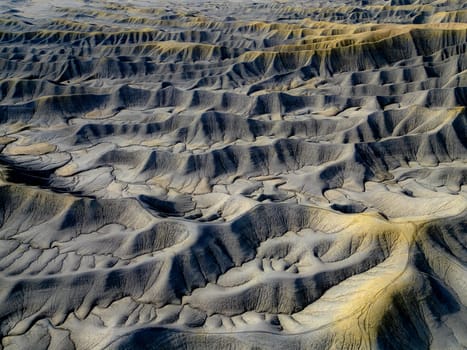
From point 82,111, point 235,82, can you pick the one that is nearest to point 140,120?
point 82,111

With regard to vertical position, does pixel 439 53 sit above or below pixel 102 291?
above

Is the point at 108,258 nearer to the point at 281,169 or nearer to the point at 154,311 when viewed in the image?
the point at 154,311

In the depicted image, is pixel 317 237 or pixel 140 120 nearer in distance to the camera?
pixel 317 237


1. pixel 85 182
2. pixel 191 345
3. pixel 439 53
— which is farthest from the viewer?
pixel 439 53

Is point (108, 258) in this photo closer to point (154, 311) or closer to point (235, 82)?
point (154, 311)

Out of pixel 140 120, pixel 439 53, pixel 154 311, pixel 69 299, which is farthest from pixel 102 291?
pixel 439 53

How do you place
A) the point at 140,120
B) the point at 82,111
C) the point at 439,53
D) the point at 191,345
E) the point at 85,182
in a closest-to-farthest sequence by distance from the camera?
the point at 191,345, the point at 85,182, the point at 140,120, the point at 82,111, the point at 439,53
